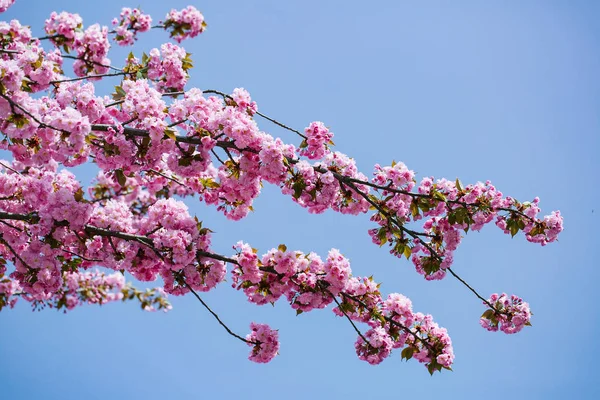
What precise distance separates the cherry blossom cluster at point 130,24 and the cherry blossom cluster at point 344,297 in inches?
213

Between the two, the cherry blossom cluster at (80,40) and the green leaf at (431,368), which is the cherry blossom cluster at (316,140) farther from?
the cherry blossom cluster at (80,40)

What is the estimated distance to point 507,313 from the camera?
21.2ft

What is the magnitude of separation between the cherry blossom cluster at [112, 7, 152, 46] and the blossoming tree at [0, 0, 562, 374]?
286 cm

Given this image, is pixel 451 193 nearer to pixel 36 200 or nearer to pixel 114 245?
pixel 114 245

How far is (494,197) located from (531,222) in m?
0.69

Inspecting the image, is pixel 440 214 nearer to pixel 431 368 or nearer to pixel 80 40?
pixel 431 368

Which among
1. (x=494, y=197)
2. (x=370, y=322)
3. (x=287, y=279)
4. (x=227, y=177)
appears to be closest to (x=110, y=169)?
(x=227, y=177)

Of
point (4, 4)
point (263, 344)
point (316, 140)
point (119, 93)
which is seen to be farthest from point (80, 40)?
point (263, 344)

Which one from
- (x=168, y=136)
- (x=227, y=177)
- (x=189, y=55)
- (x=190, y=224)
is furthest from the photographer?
(x=189, y=55)

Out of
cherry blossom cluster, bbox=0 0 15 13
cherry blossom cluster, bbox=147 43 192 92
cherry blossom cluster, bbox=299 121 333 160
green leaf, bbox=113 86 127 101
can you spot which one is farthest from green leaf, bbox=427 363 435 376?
cherry blossom cluster, bbox=0 0 15 13

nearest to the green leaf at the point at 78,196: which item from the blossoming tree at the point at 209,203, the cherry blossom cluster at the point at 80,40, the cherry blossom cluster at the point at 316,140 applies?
the blossoming tree at the point at 209,203

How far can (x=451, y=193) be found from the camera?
19.7ft

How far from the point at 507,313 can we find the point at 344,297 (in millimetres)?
2119

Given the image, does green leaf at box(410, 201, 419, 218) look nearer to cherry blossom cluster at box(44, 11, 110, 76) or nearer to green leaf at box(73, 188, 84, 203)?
green leaf at box(73, 188, 84, 203)
